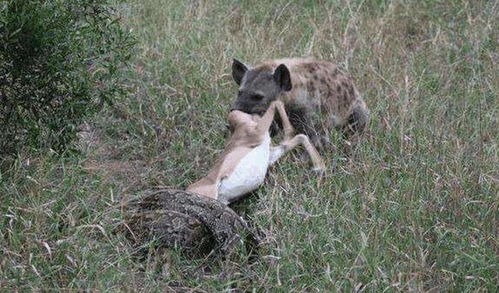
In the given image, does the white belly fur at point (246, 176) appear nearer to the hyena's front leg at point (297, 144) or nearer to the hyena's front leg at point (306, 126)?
the hyena's front leg at point (297, 144)

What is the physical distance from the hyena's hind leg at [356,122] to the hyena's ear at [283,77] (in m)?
0.52

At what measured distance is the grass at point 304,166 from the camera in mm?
5004

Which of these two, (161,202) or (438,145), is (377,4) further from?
(161,202)

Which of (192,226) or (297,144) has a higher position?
(192,226)

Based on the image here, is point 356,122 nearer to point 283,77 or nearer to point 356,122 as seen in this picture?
point 356,122

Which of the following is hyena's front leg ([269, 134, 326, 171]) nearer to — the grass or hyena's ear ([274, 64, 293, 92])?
the grass

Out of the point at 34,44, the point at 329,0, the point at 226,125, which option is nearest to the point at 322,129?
the point at 226,125

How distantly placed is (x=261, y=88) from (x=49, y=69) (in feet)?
5.17

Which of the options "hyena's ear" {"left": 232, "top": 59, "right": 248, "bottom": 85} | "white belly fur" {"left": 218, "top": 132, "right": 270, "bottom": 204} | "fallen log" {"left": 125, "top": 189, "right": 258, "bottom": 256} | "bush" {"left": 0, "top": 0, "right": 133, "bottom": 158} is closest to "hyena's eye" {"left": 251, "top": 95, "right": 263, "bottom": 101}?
"hyena's ear" {"left": 232, "top": 59, "right": 248, "bottom": 85}

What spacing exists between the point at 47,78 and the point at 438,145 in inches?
92.1

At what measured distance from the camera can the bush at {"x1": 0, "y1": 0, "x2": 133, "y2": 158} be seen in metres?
5.62

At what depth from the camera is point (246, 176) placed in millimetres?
5844

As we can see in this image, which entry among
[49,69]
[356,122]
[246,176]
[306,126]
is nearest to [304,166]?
[306,126]

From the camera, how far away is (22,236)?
5.11 m
